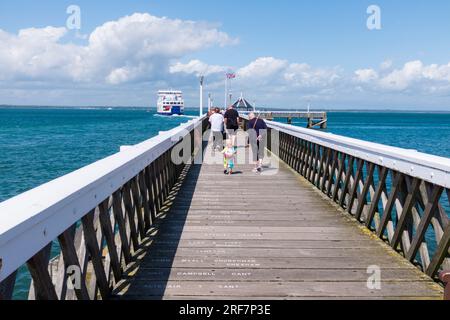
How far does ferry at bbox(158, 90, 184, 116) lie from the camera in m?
141

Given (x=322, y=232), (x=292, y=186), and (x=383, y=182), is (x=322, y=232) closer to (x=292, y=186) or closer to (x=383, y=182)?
(x=383, y=182)

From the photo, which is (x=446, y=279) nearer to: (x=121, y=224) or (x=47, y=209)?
(x=47, y=209)

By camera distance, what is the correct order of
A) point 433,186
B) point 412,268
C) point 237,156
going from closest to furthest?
point 433,186, point 412,268, point 237,156

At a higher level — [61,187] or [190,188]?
[61,187]

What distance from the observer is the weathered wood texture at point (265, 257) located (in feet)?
13.0

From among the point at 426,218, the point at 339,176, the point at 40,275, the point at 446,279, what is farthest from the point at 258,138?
the point at 40,275

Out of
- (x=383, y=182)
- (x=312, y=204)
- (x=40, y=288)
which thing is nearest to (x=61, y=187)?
(x=40, y=288)

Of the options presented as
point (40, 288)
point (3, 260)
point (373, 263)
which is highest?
point (3, 260)

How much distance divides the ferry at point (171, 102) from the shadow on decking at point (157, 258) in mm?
134742

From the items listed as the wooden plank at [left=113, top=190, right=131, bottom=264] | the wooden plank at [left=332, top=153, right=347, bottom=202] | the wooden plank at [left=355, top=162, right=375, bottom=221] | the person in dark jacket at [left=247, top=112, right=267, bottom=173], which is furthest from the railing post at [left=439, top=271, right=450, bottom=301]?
the person in dark jacket at [left=247, top=112, right=267, bottom=173]

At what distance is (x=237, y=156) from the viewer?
15.0 meters

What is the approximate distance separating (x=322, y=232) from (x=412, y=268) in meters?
1.49

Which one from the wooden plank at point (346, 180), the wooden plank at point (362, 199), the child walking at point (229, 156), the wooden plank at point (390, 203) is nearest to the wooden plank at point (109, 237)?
the wooden plank at point (390, 203)

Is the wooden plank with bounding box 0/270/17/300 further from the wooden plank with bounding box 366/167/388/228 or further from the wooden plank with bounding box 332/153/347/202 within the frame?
the wooden plank with bounding box 332/153/347/202
